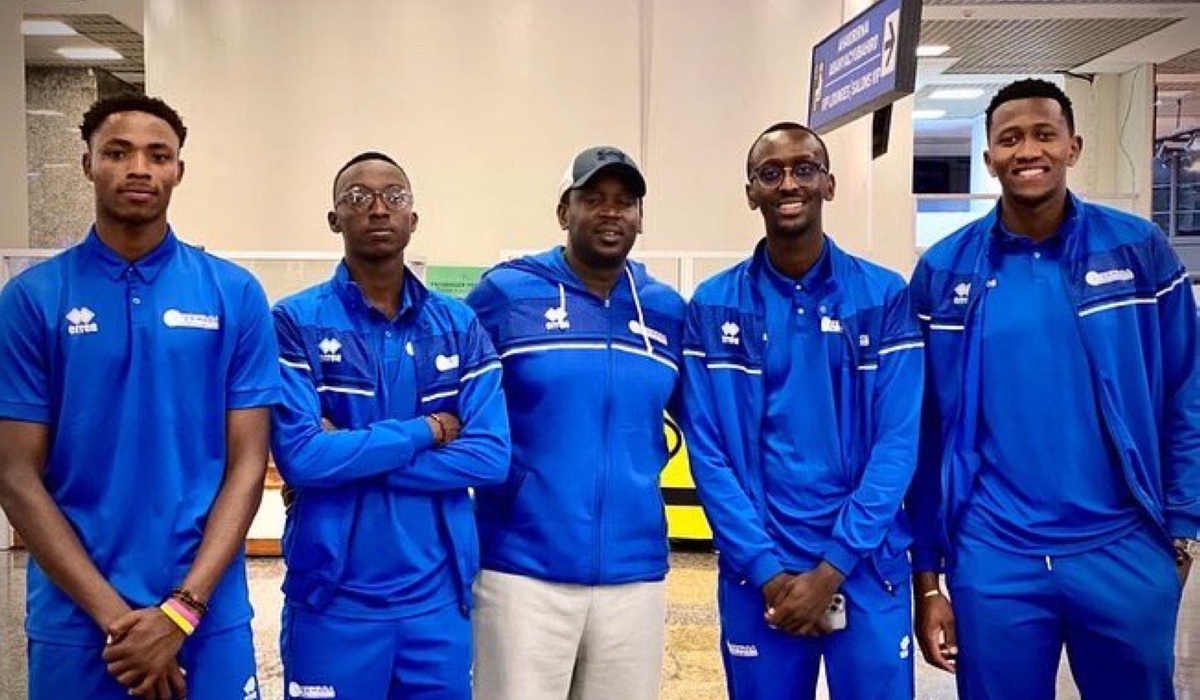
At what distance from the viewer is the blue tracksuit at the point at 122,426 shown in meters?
2.25

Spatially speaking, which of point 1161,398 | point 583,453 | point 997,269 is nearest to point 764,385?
point 583,453

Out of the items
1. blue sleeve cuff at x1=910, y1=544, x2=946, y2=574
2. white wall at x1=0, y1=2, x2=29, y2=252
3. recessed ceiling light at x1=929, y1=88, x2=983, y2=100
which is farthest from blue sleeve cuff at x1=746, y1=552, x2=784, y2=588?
recessed ceiling light at x1=929, y1=88, x2=983, y2=100

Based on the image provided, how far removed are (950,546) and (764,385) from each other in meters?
0.62

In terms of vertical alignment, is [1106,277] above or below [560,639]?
above

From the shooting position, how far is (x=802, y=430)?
271cm

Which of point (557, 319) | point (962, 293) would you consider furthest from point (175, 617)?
point (962, 293)

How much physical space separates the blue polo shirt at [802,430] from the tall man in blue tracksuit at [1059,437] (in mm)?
313

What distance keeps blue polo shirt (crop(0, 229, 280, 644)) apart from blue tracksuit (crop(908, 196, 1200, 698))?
1765mm

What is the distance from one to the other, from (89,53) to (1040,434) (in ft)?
41.4

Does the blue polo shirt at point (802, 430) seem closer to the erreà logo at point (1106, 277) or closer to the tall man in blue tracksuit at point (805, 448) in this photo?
the tall man in blue tracksuit at point (805, 448)

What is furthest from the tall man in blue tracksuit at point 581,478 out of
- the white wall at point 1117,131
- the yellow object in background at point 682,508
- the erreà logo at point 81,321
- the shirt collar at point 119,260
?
the white wall at point 1117,131

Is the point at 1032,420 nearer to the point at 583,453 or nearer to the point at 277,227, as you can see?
the point at 583,453

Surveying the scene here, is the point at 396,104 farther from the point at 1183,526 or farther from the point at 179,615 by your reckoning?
the point at 1183,526

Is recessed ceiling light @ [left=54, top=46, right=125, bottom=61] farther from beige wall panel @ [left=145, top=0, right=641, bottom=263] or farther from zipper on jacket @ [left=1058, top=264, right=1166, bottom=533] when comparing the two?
zipper on jacket @ [left=1058, top=264, right=1166, bottom=533]
